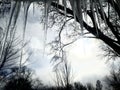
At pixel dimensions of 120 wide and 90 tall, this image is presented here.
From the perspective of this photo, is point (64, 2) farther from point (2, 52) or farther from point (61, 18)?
point (61, 18)

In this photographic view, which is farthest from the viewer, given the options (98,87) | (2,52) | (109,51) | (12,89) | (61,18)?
(98,87)

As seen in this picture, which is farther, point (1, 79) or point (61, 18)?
point (1, 79)

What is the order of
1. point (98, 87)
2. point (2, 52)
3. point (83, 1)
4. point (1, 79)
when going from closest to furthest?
point (83, 1)
point (2, 52)
point (1, 79)
point (98, 87)

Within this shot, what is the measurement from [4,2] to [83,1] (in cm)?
49

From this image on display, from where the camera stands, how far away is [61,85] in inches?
861

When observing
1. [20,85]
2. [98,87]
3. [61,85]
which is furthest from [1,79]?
[98,87]

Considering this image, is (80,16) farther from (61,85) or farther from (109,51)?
(61,85)

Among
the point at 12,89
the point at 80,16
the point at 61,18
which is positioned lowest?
the point at 12,89

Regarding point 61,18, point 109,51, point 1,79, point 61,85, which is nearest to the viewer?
point 61,18

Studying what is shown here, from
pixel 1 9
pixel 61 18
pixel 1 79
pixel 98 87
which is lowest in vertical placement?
pixel 98 87

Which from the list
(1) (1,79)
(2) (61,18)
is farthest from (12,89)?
(2) (61,18)

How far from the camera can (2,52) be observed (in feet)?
4.21

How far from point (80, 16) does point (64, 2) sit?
122 millimetres

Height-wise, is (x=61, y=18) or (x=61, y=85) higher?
(x=61, y=18)
